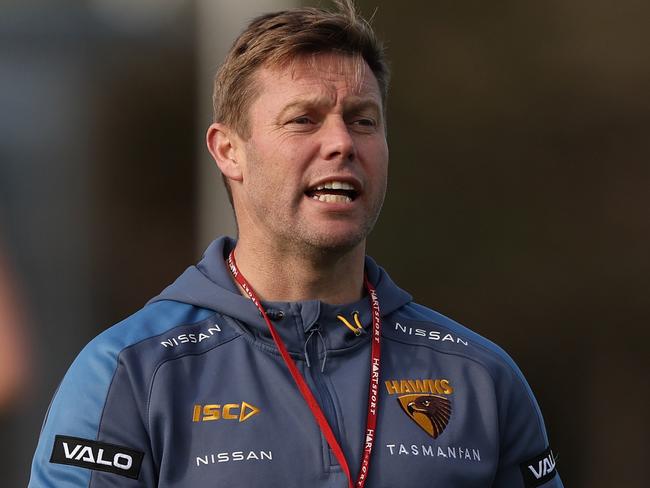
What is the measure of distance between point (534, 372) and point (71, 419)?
324cm

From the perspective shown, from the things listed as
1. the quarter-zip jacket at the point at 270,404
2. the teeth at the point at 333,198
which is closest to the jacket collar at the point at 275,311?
the quarter-zip jacket at the point at 270,404

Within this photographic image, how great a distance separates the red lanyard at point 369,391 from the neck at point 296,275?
4cm

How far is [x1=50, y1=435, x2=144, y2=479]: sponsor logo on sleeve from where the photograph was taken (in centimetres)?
234

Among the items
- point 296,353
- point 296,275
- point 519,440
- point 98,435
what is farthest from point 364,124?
point 98,435

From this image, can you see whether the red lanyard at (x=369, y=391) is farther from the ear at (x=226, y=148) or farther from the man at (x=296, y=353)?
the ear at (x=226, y=148)

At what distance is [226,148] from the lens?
2.80m

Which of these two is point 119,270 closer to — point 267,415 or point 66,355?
point 66,355

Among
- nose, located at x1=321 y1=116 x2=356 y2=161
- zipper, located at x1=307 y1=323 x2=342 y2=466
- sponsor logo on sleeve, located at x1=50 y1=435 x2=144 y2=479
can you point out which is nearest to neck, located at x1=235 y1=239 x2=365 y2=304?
zipper, located at x1=307 y1=323 x2=342 y2=466

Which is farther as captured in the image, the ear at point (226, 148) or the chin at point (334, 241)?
the ear at point (226, 148)

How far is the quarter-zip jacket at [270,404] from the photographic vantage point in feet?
7.76

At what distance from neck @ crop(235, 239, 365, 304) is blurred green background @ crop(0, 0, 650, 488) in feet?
8.53

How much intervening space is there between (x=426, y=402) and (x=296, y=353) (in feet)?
0.98

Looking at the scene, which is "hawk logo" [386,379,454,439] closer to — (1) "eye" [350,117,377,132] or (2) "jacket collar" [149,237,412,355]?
(2) "jacket collar" [149,237,412,355]

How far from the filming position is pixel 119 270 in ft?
17.2
